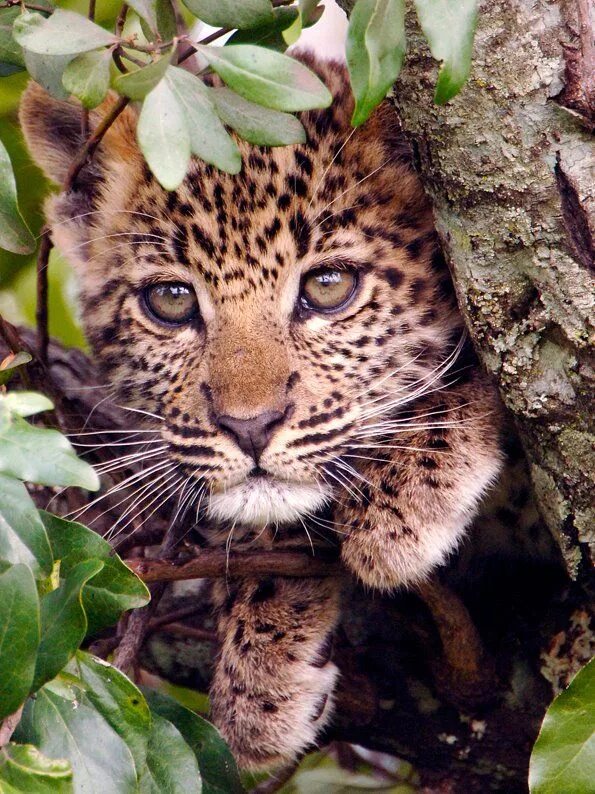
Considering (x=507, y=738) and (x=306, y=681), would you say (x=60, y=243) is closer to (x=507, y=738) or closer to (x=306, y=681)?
(x=306, y=681)

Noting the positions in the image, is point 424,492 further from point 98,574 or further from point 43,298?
point 43,298

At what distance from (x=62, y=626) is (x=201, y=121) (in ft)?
3.02

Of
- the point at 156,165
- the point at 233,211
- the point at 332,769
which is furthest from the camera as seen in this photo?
the point at 332,769

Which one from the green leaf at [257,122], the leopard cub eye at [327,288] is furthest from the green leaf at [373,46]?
the leopard cub eye at [327,288]

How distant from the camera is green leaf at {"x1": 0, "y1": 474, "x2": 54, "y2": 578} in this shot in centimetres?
187

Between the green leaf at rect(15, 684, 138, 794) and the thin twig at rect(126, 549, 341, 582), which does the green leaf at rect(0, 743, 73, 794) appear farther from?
the thin twig at rect(126, 549, 341, 582)

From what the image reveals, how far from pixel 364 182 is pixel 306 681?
4.64 feet

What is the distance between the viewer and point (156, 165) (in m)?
1.88

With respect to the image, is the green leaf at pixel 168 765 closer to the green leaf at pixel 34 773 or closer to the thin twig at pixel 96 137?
the green leaf at pixel 34 773

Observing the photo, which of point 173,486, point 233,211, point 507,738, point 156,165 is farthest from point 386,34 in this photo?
point 507,738

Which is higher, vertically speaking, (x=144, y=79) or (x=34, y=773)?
(x=144, y=79)

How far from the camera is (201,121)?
79.4 inches

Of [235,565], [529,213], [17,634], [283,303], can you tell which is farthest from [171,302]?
[17,634]

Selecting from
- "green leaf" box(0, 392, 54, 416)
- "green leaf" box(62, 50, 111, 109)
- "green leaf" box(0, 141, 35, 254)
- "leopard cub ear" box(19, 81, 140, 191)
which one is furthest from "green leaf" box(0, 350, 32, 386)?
"leopard cub ear" box(19, 81, 140, 191)
